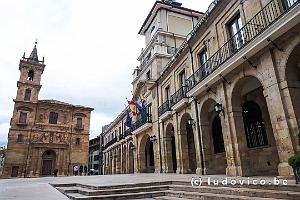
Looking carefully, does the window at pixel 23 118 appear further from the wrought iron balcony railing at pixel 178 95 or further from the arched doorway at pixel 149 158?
the wrought iron balcony railing at pixel 178 95

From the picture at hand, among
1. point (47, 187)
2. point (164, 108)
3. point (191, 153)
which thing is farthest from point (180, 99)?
point (47, 187)

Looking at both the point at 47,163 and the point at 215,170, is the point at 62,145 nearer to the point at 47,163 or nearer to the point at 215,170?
the point at 47,163

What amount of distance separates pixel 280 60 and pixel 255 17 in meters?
2.24

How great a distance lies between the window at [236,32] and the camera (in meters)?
9.02

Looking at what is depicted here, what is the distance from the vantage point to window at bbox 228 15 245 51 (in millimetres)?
9016

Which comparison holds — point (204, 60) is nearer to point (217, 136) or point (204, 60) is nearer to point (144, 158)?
point (217, 136)

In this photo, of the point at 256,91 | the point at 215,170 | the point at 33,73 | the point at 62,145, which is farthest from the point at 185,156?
the point at 33,73

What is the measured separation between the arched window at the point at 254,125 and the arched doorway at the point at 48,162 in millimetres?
31938

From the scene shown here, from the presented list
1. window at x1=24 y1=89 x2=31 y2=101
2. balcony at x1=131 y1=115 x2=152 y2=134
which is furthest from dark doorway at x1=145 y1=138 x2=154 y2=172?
window at x1=24 y1=89 x2=31 y2=101

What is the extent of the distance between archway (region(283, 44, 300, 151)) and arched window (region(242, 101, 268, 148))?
3796 mm

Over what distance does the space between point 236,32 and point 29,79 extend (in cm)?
3643

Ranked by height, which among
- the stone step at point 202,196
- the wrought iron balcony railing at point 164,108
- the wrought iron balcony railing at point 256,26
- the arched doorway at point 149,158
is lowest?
the stone step at point 202,196

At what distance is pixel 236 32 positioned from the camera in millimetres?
9633

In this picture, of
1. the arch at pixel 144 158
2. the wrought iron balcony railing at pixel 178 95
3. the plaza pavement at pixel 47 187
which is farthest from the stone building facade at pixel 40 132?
the wrought iron balcony railing at pixel 178 95
